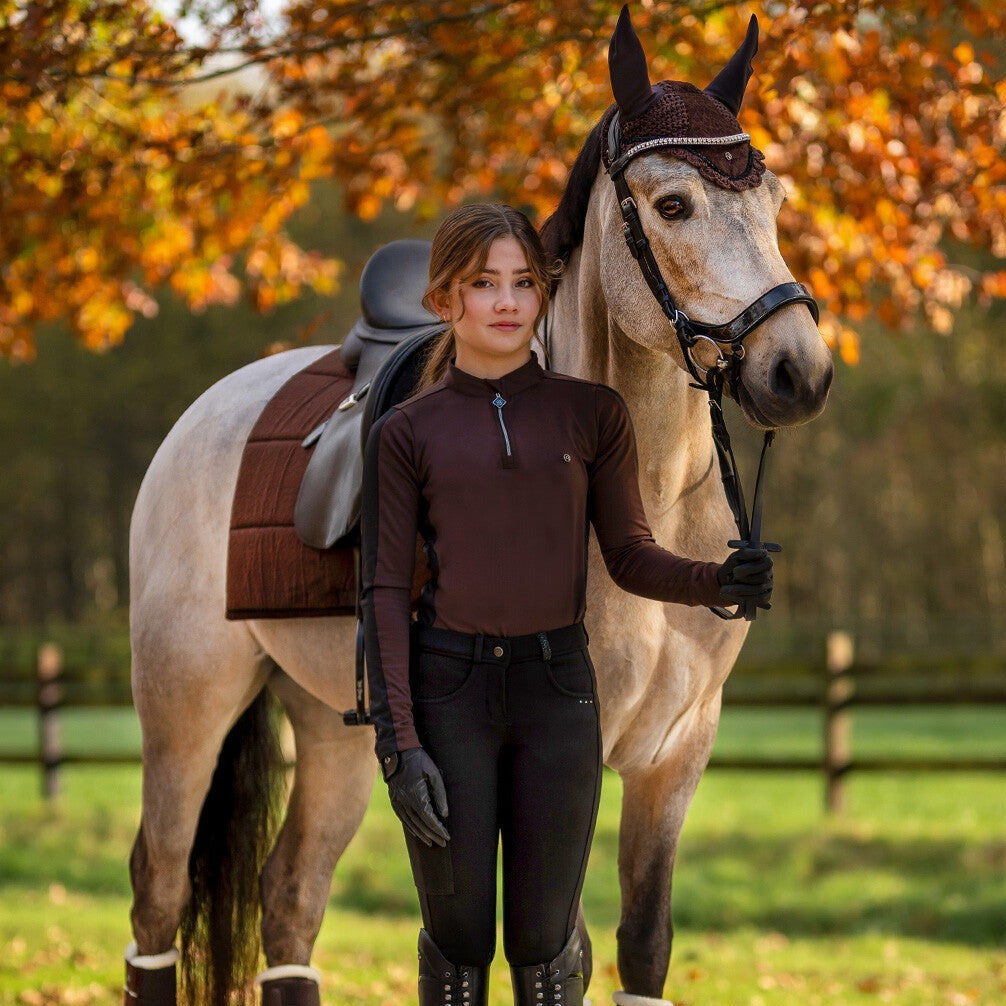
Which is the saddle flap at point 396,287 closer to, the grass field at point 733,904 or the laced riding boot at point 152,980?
the laced riding boot at point 152,980

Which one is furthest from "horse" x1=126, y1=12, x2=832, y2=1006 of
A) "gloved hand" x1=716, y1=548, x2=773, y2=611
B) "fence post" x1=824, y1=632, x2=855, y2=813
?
"fence post" x1=824, y1=632, x2=855, y2=813

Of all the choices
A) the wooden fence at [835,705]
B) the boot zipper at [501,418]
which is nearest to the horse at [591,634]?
the boot zipper at [501,418]

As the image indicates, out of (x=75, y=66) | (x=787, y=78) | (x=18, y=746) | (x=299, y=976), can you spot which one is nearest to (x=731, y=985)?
(x=299, y=976)

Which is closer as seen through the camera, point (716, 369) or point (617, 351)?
point (716, 369)

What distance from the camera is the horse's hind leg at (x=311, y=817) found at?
375 cm

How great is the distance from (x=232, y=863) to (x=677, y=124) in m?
2.47

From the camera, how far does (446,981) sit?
237cm

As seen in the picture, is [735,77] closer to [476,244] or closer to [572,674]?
[476,244]

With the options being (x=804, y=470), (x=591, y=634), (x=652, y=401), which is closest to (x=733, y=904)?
(x=591, y=634)

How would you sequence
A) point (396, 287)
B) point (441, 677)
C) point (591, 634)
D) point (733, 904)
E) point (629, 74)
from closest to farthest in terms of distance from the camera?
point (441, 677)
point (629, 74)
point (591, 634)
point (396, 287)
point (733, 904)

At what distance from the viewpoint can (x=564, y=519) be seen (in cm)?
237

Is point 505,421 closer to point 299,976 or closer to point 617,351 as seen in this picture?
point 617,351

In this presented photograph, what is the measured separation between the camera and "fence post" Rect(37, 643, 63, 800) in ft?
34.2

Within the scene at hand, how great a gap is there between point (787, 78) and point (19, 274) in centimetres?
377
